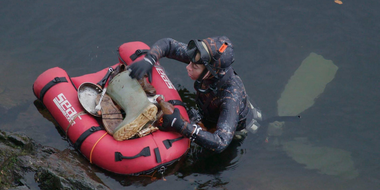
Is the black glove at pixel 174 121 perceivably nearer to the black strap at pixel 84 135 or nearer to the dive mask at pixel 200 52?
the dive mask at pixel 200 52

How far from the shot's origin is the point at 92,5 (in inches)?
313

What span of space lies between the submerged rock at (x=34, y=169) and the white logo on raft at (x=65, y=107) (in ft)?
1.92

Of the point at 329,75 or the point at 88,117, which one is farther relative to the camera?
the point at 329,75

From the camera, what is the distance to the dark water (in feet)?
19.1

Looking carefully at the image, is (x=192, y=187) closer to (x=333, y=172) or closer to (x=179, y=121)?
(x=179, y=121)

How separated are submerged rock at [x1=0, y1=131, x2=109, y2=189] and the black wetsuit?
1.48m

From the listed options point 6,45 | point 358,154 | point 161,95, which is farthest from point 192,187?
point 6,45

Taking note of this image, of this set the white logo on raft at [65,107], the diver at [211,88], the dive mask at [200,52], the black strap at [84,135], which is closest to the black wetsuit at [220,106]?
the diver at [211,88]

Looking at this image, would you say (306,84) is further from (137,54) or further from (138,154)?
(138,154)

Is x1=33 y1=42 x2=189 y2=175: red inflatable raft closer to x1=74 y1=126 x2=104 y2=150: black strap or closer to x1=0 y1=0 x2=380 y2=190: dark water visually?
x1=74 y1=126 x2=104 y2=150: black strap

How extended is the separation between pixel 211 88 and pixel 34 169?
2.58 meters

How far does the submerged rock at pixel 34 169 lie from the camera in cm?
428

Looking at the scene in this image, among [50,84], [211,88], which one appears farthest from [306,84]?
[50,84]

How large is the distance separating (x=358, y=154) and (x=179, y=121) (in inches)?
129
